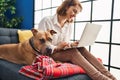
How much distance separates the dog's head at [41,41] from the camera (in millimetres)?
1682

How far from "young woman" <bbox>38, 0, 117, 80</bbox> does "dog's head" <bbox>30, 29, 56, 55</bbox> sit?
0.28 feet

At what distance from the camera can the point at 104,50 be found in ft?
8.89

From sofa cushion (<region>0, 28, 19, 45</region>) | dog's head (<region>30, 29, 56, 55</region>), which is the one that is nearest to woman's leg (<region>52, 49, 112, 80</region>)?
dog's head (<region>30, 29, 56, 55</region>)

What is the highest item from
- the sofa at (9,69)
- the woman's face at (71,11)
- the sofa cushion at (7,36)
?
the woman's face at (71,11)

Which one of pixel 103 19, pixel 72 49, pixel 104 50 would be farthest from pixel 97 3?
pixel 72 49

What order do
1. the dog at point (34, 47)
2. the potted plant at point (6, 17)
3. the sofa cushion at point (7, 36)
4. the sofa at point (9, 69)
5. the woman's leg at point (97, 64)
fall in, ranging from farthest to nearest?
the potted plant at point (6, 17) < the sofa cushion at point (7, 36) < the dog at point (34, 47) < the woman's leg at point (97, 64) < the sofa at point (9, 69)

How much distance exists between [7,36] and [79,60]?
4.03 ft

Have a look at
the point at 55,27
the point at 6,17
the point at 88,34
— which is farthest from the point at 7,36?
the point at 6,17

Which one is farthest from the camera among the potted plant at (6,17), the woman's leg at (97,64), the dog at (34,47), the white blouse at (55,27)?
the potted plant at (6,17)

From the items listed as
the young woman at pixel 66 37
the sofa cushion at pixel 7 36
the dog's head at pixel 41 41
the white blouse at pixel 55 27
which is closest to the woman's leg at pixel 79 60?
the young woman at pixel 66 37

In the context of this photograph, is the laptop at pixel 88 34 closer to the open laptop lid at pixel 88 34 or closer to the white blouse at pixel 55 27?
the open laptop lid at pixel 88 34

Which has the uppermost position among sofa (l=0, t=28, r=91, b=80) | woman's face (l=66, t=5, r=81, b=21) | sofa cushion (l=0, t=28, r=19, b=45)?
woman's face (l=66, t=5, r=81, b=21)

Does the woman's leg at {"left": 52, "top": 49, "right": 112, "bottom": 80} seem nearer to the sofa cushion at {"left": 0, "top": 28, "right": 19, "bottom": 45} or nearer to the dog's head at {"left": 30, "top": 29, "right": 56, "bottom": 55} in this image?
the dog's head at {"left": 30, "top": 29, "right": 56, "bottom": 55}

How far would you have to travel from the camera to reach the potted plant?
→ 13.0 ft
